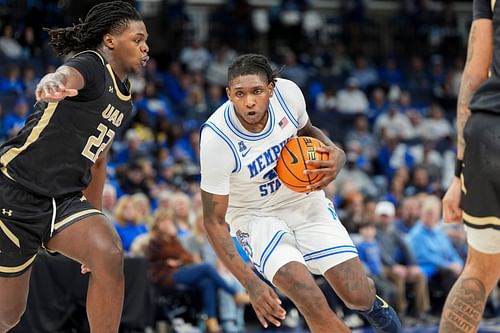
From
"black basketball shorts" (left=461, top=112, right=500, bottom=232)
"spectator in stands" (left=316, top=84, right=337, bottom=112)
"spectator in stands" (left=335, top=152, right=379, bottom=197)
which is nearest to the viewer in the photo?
"black basketball shorts" (left=461, top=112, right=500, bottom=232)

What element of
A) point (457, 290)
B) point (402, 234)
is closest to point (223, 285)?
point (402, 234)

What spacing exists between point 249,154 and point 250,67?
0.56 metres

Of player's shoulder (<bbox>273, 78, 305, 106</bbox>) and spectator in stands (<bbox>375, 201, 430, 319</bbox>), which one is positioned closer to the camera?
player's shoulder (<bbox>273, 78, 305, 106</bbox>)

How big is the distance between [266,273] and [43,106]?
5.75 ft

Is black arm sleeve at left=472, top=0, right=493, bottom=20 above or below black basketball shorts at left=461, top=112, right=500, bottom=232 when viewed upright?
above

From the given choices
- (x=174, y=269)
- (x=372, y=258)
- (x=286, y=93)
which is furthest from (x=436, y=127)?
(x=286, y=93)

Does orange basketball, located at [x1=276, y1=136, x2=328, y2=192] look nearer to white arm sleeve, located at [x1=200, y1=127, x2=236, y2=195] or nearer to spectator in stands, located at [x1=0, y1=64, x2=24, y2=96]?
white arm sleeve, located at [x1=200, y1=127, x2=236, y2=195]

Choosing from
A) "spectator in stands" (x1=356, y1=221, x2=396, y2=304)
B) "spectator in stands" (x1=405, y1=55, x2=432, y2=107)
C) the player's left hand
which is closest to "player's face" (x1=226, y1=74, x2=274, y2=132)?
the player's left hand

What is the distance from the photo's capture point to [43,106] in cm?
546

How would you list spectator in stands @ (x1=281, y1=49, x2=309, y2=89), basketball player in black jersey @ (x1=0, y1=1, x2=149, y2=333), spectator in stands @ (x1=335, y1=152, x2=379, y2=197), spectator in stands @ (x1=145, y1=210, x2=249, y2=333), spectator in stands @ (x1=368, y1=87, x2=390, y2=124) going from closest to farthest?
basketball player in black jersey @ (x1=0, y1=1, x2=149, y2=333) → spectator in stands @ (x1=145, y1=210, x2=249, y2=333) → spectator in stands @ (x1=335, y1=152, x2=379, y2=197) → spectator in stands @ (x1=368, y1=87, x2=390, y2=124) → spectator in stands @ (x1=281, y1=49, x2=309, y2=89)

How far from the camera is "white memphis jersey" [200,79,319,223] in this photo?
5.70 meters

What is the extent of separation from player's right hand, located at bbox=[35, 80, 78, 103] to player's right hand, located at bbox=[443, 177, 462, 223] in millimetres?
2093

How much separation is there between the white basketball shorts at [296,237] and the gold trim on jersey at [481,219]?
206 centimetres

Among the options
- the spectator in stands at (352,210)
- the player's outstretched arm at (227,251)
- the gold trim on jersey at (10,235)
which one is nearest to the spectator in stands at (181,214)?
the spectator in stands at (352,210)
